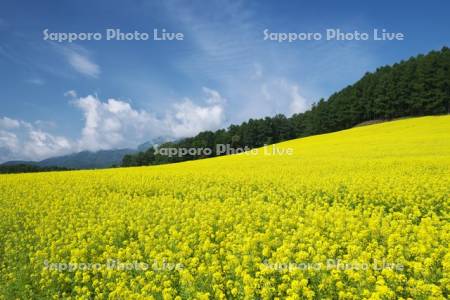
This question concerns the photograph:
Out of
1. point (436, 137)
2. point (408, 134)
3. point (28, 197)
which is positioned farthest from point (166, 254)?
point (408, 134)

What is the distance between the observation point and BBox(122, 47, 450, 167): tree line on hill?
61.2 meters

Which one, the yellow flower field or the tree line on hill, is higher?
the tree line on hill

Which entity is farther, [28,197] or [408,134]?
[408,134]

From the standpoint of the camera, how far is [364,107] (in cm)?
7250

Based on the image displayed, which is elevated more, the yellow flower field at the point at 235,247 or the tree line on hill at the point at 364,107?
the tree line on hill at the point at 364,107

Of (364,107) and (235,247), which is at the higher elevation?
(364,107)

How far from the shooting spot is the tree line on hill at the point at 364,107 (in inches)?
2408

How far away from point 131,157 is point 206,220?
91.9m

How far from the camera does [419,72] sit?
63.2m

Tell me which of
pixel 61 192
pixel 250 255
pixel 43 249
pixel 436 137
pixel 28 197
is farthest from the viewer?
pixel 436 137

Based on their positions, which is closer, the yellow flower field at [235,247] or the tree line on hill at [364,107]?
the yellow flower field at [235,247]

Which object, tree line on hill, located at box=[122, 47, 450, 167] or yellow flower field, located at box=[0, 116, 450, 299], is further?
tree line on hill, located at box=[122, 47, 450, 167]

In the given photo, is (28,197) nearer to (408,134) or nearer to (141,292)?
(141,292)

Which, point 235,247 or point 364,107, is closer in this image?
point 235,247
